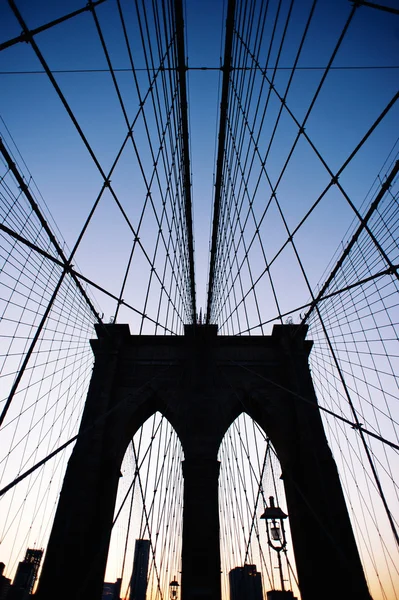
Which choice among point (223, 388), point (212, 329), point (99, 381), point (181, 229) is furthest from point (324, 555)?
point (181, 229)

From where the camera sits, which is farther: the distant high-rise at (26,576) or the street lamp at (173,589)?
the distant high-rise at (26,576)

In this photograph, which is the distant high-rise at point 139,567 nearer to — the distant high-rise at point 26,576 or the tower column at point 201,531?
the tower column at point 201,531

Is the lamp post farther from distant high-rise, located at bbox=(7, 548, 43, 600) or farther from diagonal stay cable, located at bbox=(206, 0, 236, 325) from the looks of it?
distant high-rise, located at bbox=(7, 548, 43, 600)

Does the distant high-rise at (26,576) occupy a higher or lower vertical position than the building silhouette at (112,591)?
lower

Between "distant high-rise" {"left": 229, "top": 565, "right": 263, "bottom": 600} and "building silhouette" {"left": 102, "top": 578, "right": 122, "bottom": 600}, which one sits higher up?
"building silhouette" {"left": 102, "top": 578, "right": 122, "bottom": 600}

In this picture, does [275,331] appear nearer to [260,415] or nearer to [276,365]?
[276,365]

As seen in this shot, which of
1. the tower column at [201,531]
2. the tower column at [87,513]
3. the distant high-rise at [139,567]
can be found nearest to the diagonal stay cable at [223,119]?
the tower column at [87,513]

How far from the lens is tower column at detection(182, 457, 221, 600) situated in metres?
7.57

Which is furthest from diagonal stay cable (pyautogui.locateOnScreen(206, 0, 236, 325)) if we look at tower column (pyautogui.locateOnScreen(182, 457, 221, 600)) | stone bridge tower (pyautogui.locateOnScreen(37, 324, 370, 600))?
tower column (pyautogui.locateOnScreen(182, 457, 221, 600))

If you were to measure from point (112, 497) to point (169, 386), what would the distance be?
10.6 feet

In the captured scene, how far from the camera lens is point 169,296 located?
13.5 metres

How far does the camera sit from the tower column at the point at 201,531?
7570 millimetres

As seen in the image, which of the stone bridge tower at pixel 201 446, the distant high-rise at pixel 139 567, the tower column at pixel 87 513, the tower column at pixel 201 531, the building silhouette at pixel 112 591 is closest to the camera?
the tower column at pixel 87 513

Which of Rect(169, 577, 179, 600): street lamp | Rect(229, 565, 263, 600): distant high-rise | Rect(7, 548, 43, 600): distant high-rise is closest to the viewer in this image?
Rect(229, 565, 263, 600): distant high-rise
